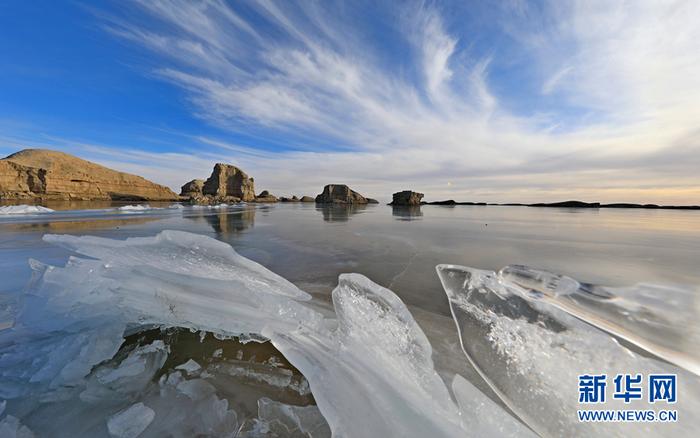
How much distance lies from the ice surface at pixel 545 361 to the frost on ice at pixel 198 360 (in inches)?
15.9

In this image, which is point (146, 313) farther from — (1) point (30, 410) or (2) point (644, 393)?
(2) point (644, 393)

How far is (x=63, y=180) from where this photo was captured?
60281 millimetres

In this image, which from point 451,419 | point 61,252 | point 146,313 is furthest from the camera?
point 61,252

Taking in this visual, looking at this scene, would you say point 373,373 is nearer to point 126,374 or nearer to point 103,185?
point 126,374

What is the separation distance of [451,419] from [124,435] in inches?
74.2

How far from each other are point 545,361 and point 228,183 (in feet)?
298

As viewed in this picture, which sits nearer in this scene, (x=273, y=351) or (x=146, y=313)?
(x=273, y=351)

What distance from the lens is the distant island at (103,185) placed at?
53.3 m

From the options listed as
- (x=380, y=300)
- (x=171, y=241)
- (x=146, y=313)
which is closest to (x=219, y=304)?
(x=146, y=313)

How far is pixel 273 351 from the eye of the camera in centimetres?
222

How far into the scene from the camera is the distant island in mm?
53344

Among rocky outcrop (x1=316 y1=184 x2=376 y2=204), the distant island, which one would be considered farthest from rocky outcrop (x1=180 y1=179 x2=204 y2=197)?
rocky outcrop (x1=316 y1=184 x2=376 y2=204)

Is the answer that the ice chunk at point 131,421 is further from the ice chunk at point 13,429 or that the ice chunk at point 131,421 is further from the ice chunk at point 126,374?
the ice chunk at point 13,429

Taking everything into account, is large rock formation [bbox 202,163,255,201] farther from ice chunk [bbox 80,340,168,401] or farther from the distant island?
ice chunk [bbox 80,340,168,401]
